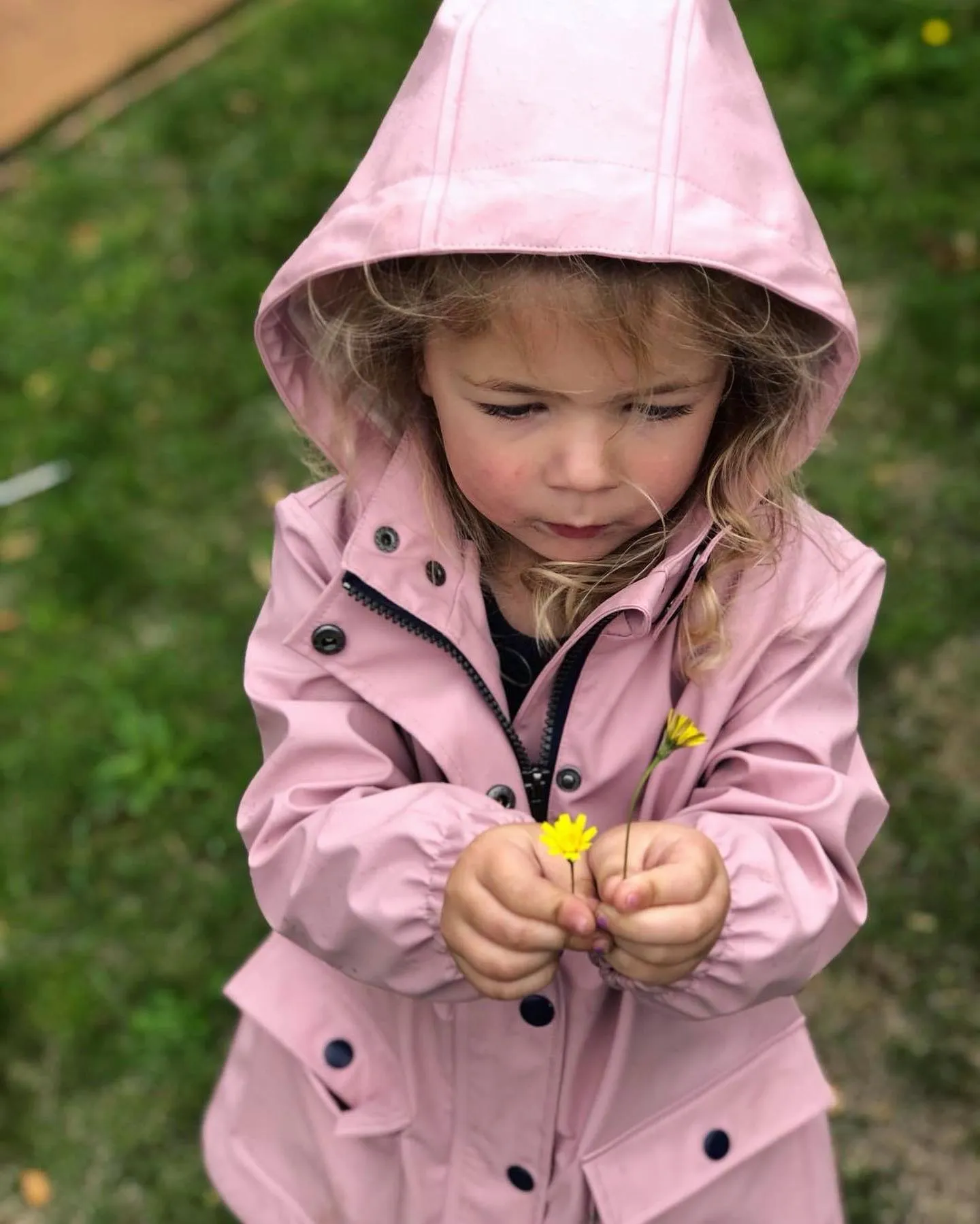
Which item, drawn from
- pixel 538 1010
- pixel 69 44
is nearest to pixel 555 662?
pixel 538 1010

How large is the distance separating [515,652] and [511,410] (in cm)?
43

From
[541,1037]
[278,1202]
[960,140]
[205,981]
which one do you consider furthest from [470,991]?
[960,140]

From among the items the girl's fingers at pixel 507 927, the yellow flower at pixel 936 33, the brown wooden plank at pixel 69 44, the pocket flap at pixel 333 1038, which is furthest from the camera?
the brown wooden plank at pixel 69 44

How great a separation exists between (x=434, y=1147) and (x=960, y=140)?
118 inches

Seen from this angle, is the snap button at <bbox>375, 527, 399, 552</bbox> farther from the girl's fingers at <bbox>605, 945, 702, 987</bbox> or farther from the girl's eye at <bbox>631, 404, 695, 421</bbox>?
the girl's fingers at <bbox>605, 945, 702, 987</bbox>

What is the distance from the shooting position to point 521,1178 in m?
1.74

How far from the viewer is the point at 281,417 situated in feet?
10.9

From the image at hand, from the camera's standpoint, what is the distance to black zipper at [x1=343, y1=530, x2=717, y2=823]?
5.29ft

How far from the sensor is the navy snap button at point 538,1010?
1655 millimetres

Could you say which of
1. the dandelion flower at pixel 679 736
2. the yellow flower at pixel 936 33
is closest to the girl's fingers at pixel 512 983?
the dandelion flower at pixel 679 736

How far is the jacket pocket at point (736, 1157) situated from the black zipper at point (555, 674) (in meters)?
0.46

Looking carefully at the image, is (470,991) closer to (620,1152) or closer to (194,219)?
(620,1152)

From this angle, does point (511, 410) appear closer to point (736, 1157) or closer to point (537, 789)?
point (537, 789)

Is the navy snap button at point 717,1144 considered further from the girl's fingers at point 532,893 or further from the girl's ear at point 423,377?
the girl's ear at point 423,377
